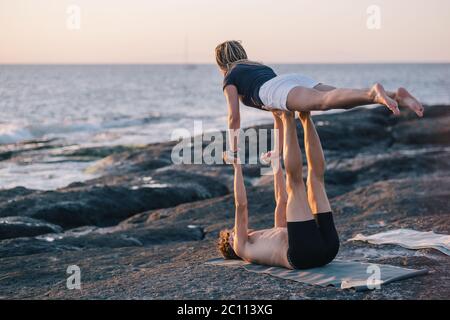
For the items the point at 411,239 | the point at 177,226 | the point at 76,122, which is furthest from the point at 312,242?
the point at 76,122

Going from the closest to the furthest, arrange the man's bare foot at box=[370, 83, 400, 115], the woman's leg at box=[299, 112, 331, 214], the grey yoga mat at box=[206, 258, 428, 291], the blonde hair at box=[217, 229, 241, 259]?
the man's bare foot at box=[370, 83, 400, 115]
the grey yoga mat at box=[206, 258, 428, 291]
the woman's leg at box=[299, 112, 331, 214]
the blonde hair at box=[217, 229, 241, 259]

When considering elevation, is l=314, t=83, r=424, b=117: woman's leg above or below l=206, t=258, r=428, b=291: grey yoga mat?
above

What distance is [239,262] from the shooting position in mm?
7594

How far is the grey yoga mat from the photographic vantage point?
6.37 meters

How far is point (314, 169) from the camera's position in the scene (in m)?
7.00

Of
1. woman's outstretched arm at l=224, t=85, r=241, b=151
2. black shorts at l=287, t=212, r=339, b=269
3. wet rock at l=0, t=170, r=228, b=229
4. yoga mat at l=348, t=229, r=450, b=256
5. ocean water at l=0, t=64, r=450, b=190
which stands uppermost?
woman's outstretched arm at l=224, t=85, r=241, b=151

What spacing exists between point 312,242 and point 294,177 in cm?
66

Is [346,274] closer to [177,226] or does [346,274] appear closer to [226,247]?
[226,247]

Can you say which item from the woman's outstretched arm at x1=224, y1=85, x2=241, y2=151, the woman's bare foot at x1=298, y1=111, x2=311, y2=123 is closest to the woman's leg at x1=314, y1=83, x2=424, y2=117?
the woman's bare foot at x1=298, y1=111, x2=311, y2=123

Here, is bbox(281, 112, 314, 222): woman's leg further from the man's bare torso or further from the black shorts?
the man's bare torso

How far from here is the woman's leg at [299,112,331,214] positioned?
22.8 ft

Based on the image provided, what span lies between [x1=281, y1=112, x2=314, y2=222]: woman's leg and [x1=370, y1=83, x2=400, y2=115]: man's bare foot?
1.10 meters

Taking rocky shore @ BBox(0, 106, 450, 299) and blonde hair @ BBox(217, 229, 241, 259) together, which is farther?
blonde hair @ BBox(217, 229, 241, 259)

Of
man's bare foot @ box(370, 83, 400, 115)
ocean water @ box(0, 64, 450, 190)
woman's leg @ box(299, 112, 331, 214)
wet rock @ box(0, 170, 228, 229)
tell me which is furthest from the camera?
ocean water @ box(0, 64, 450, 190)
